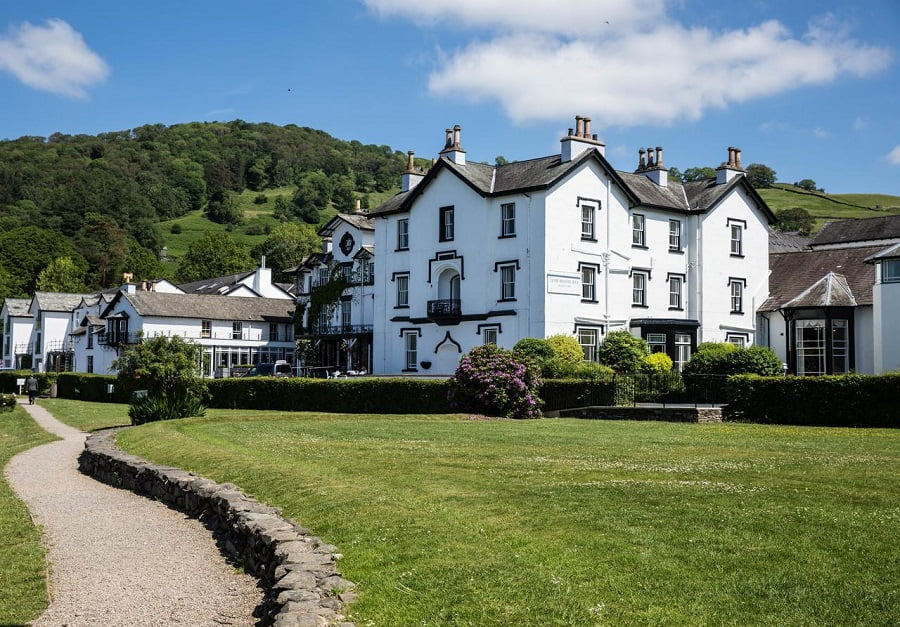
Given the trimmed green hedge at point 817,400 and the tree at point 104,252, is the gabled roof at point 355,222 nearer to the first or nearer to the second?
the trimmed green hedge at point 817,400

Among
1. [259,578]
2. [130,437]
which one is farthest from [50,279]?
[259,578]

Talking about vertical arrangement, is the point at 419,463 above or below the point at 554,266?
below

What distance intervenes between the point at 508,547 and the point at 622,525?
4.86ft

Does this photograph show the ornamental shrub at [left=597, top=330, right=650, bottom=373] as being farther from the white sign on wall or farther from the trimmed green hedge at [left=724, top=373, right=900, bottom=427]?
the trimmed green hedge at [left=724, top=373, right=900, bottom=427]

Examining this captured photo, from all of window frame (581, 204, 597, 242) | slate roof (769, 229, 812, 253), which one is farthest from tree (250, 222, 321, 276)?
window frame (581, 204, 597, 242)

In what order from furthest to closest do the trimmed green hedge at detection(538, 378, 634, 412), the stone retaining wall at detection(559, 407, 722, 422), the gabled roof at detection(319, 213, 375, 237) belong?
1. the gabled roof at detection(319, 213, 375, 237)
2. the trimmed green hedge at detection(538, 378, 634, 412)
3. the stone retaining wall at detection(559, 407, 722, 422)

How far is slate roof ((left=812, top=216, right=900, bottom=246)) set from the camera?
71.8 m

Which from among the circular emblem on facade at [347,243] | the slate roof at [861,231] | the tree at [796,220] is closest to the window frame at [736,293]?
the slate roof at [861,231]

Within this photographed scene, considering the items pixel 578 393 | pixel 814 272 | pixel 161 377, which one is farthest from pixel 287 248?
pixel 161 377

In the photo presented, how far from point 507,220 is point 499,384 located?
60.9 feet

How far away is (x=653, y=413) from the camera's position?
32.8 meters

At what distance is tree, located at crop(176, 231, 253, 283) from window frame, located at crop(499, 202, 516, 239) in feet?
275

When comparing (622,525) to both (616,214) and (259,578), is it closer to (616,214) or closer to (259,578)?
(259,578)

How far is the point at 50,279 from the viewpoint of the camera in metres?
121
